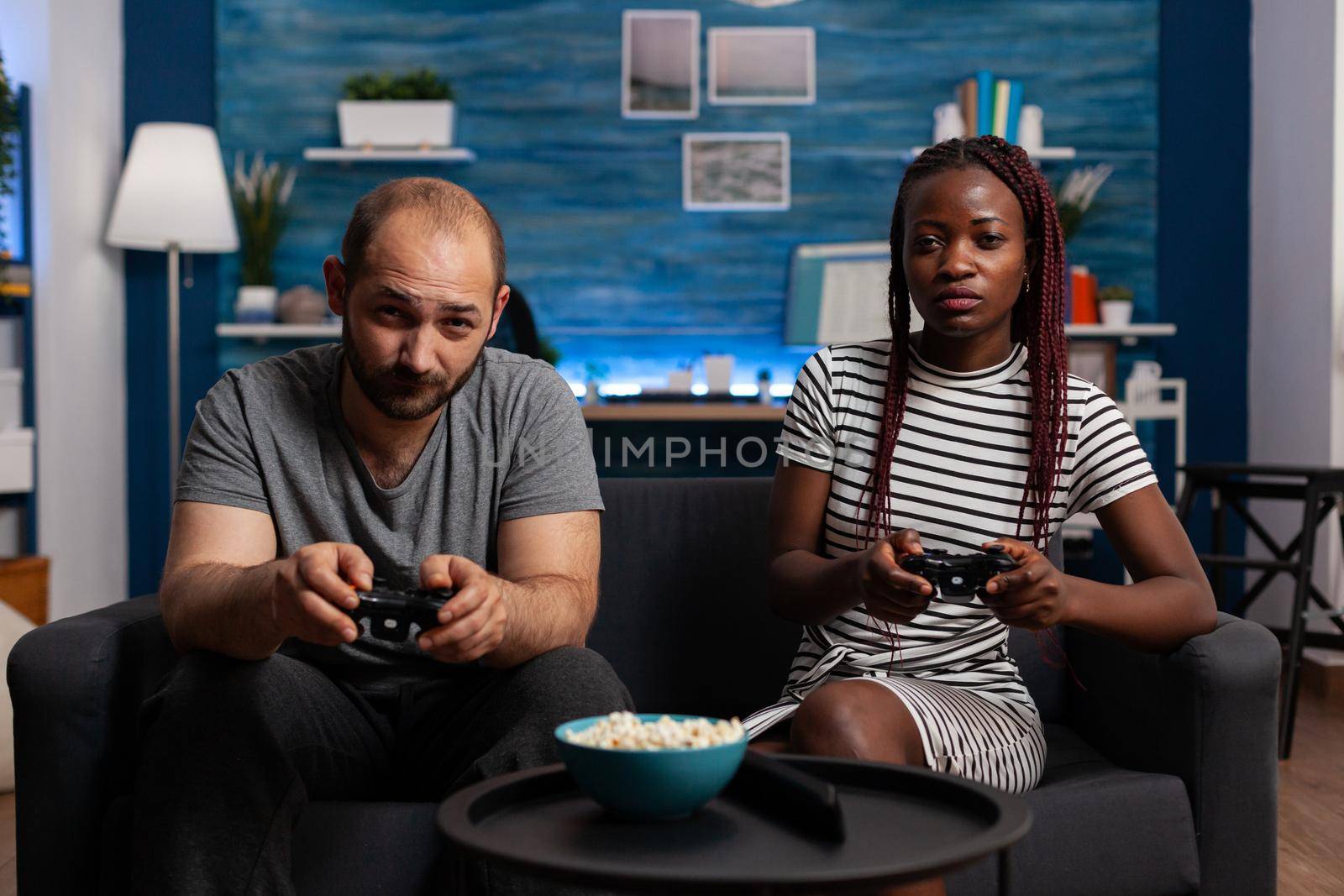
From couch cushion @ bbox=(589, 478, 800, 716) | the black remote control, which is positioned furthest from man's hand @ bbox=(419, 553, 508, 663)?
couch cushion @ bbox=(589, 478, 800, 716)

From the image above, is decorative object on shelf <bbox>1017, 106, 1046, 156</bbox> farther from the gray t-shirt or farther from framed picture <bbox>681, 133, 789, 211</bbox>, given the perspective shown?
the gray t-shirt

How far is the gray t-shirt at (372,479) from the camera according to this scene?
5.15ft

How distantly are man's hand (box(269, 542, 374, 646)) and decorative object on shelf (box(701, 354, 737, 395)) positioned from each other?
128 inches

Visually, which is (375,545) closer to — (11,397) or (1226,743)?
(1226,743)

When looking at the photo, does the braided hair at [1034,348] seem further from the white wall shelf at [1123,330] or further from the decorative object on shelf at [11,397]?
the decorative object on shelf at [11,397]

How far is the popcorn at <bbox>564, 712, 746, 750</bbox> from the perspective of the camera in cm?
99

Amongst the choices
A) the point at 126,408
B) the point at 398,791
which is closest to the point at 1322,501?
the point at 398,791

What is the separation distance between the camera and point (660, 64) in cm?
449

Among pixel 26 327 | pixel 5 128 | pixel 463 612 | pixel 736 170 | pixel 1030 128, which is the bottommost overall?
pixel 463 612

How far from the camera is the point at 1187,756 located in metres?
1.57

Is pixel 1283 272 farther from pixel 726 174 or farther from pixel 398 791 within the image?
pixel 398 791

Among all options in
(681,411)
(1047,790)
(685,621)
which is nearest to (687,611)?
(685,621)

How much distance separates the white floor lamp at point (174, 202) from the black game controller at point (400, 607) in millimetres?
3195

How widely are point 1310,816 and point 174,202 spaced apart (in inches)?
142
